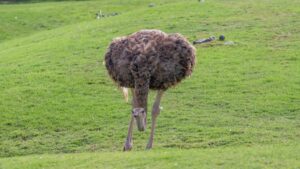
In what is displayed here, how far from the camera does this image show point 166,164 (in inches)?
455

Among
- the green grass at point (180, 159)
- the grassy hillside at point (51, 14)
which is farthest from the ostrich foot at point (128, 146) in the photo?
the grassy hillside at point (51, 14)

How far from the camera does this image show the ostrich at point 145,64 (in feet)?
42.1

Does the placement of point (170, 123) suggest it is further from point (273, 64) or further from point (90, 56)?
point (90, 56)

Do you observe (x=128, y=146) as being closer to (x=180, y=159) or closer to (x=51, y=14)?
(x=180, y=159)

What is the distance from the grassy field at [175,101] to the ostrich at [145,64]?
0.98 m

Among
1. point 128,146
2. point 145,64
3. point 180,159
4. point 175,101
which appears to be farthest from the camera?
point 175,101

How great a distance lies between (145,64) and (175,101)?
185 inches

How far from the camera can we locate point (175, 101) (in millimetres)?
17531

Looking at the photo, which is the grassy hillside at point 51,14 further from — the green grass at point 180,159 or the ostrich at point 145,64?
the green grass at point 180,159

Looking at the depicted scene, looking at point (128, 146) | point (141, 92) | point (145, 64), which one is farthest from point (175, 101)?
point (141, 92)

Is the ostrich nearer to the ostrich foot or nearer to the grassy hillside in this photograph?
the ostrich foot

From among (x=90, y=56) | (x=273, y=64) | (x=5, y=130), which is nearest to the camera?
(x=5, y=130)

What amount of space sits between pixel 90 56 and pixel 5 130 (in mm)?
6917

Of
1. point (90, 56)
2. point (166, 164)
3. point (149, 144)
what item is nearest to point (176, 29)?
point (90, 56)
